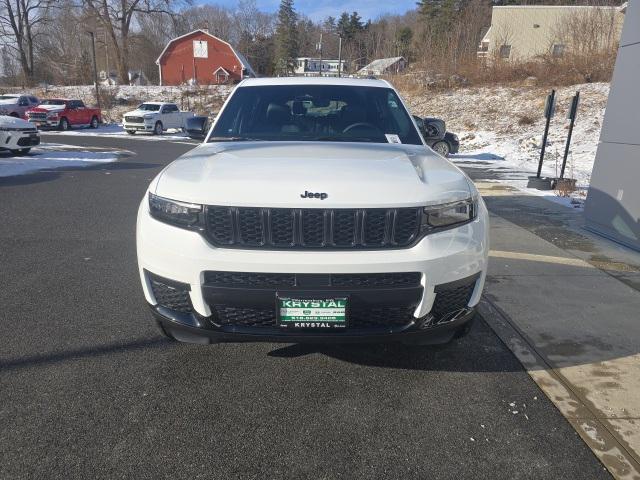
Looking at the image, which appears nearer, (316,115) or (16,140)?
(316,115)

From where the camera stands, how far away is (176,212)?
256cm

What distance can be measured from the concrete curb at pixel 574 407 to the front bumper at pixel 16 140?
14.5 m

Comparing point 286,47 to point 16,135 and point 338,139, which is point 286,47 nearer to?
point 16,135

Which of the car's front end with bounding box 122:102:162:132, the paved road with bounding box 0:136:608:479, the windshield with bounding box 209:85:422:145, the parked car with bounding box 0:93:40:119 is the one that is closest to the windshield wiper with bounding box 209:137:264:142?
the windshield with bounding box 209:85:422:145

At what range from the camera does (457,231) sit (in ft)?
8.51

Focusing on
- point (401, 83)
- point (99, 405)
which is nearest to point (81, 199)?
point (99, 405)

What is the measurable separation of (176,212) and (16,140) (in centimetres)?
1406

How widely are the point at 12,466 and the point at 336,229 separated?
1859mm

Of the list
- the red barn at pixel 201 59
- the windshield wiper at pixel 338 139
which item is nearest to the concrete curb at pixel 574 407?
the windshield wiper at pixel 338 139

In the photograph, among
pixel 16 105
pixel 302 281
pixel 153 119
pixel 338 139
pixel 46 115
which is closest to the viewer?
pixel 302 281

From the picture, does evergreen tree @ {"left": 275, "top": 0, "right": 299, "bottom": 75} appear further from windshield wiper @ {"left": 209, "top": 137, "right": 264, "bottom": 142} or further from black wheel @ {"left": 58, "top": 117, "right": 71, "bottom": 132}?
windshield wiper @ {"left": 209, "top": 137, "right": 264, "bottom": 142}

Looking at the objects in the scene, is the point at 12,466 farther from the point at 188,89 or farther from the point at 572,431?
the point at 188,89

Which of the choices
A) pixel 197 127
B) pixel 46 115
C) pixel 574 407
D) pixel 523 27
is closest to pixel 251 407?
pixel 574 407

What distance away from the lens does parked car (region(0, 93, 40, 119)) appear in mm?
25734
